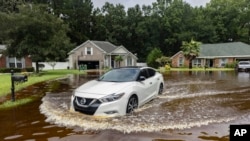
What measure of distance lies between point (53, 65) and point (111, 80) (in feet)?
133

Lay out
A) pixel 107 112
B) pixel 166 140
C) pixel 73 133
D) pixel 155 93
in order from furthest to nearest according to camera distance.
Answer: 1. pixel 155 93
2. pixel 107 112
3. pixel 73 133
4. pixel 166 140

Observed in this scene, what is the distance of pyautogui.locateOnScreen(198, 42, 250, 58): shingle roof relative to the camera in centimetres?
4562

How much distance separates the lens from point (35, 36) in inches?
1254

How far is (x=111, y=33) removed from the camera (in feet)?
204

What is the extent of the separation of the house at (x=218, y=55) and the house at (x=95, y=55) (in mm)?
11004

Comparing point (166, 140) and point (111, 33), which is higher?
point (111, 33)

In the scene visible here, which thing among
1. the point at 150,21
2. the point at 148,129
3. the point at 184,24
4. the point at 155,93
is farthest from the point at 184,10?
the point at 148,129

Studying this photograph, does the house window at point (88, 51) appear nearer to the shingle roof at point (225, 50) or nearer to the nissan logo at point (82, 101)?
the shingle roof at point (225, 50)

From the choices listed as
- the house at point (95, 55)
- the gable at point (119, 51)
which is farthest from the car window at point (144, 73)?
the gable at point (119, 51)

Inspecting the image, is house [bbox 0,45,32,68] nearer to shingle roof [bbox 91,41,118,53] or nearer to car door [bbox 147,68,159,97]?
shingle roof [bbox 91,41,118,53]

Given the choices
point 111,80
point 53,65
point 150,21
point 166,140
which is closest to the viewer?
point 166,140

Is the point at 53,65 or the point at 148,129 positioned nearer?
the point at 148,129

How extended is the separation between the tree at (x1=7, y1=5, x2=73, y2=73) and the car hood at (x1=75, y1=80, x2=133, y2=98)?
79.2 ft

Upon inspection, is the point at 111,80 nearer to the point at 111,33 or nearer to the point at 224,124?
the point at 224,124
